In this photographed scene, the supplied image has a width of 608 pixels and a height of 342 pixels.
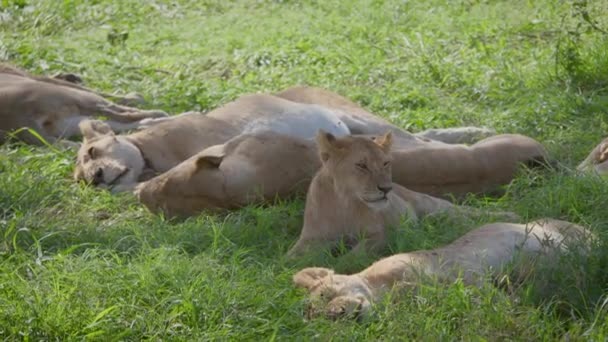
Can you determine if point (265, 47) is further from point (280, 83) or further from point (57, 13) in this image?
point (57, 13)

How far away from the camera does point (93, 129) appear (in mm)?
8562

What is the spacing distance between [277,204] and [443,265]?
6.51ft

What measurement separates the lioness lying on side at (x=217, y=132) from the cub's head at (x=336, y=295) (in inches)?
95.5

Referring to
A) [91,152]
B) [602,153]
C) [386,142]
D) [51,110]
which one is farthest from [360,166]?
[51,110]

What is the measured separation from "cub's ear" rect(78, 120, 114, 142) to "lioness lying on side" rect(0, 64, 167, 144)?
41 centimetres

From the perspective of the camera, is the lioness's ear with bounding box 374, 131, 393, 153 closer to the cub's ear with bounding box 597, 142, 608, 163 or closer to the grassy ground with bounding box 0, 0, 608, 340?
the grassy ground with bounding box 0, 0, 608, 340

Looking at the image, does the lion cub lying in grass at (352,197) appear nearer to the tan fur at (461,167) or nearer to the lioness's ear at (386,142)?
the lioness's ear at (386,142)

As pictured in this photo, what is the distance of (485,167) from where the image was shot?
24.1 feet

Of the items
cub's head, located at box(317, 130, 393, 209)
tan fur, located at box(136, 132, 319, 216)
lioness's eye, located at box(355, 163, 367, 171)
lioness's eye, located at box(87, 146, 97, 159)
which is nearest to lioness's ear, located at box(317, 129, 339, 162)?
cub's head, located at box(317, 130, 393, 209)

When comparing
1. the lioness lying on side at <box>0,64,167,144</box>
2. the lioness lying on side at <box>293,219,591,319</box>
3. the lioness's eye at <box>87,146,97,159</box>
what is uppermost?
the lioness lying on side at <box>293,219,591,319</box>

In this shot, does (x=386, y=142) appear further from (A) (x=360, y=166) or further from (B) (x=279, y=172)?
(B) (x=279, y=172)

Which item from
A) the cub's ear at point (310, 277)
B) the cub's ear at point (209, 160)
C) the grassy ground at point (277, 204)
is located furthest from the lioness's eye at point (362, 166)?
the cub's ear at point (209, 160)

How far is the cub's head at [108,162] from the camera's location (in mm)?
7906

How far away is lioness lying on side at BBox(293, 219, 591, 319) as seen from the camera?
5129 millimetres
